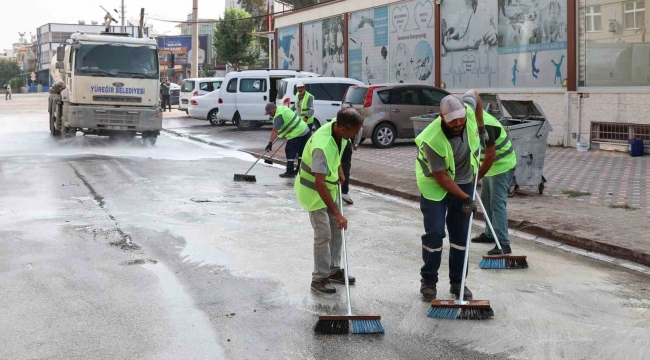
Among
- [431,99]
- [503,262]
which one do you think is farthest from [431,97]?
[503,262]

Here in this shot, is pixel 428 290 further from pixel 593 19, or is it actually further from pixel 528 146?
pixel 593 19

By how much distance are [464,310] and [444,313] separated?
0.14m

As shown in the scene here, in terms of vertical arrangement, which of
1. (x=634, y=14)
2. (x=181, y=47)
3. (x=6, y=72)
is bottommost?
(x=634, y=14)

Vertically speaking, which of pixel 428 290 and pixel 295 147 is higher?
pixel 295 147

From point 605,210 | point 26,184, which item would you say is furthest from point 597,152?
point 26,184

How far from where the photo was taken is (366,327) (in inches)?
224

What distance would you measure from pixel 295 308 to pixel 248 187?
731 centimetres

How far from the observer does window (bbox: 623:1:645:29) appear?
59.1 ft

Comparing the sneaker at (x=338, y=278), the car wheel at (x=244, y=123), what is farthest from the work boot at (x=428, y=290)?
the car wheel at (x=244, y=123)

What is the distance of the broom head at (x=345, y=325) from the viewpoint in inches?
223

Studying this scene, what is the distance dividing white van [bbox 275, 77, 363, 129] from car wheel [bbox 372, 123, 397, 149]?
2.84 m

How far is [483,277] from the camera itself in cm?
740

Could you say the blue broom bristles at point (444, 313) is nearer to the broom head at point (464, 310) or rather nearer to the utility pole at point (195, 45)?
the broom head at point (464, 310)

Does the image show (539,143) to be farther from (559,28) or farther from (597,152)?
(559,28)
